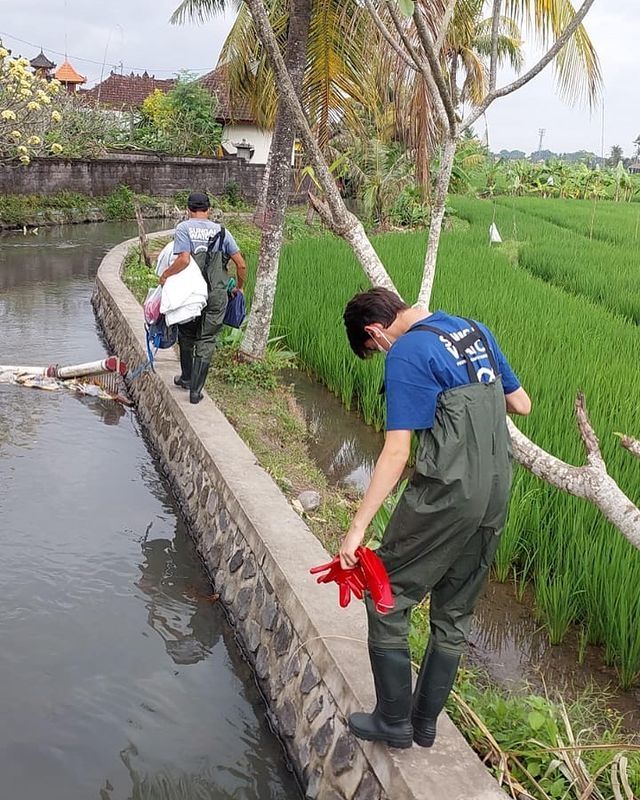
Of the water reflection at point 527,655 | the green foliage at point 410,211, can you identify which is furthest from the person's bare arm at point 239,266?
the green foliage at point 410,211

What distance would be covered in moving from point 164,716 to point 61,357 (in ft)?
16.4

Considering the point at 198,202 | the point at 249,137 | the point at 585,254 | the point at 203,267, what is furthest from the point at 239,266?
the point at 249,137

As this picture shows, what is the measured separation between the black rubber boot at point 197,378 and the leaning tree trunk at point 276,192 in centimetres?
100

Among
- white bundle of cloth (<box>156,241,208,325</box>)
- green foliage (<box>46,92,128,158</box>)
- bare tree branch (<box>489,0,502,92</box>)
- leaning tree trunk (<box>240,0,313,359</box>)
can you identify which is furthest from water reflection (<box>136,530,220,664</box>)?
green foliage (<box>46,92,128,158</box>)

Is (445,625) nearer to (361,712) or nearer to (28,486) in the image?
(361,712)

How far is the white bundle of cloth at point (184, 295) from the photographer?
5066mm

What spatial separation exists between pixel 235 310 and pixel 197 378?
0.52 meters

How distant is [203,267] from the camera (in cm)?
520

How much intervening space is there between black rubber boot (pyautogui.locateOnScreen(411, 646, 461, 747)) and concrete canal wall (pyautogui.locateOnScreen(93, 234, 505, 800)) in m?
0.05

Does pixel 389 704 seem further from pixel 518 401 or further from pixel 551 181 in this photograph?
pixel 551 181

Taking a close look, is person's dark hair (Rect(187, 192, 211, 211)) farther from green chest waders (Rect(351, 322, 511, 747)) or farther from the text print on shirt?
green chest waders (Rect(351, 322, 511, 747))

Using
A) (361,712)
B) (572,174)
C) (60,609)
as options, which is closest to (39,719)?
(60,609)

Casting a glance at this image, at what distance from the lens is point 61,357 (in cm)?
751

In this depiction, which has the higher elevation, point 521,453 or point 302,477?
point 521,453
